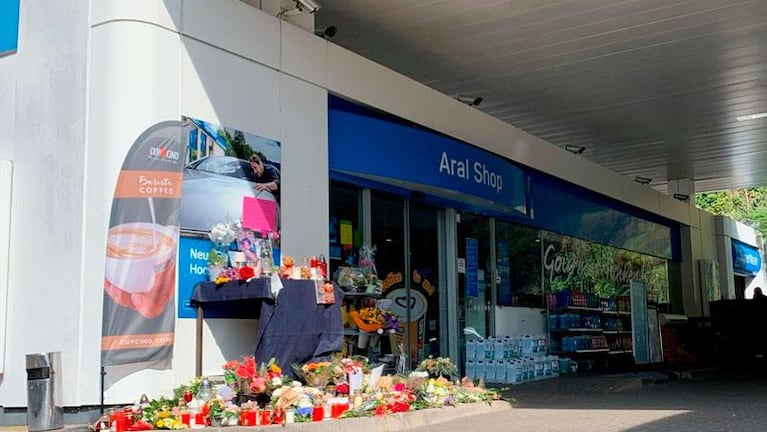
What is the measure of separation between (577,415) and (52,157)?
6.35 metres

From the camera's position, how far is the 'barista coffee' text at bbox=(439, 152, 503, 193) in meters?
13.6

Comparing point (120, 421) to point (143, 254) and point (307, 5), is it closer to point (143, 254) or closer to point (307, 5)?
point (143, 254)

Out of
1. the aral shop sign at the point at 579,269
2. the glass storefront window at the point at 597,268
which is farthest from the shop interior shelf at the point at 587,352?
the aral shop sign at the point at 579,269

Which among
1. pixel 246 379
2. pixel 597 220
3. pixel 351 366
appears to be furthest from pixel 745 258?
pixel 246 379

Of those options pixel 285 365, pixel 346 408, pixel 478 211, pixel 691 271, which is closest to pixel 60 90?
pixel 285 365

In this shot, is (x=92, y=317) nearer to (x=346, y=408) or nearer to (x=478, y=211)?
(x=346, y=408)

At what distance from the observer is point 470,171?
14.3 m

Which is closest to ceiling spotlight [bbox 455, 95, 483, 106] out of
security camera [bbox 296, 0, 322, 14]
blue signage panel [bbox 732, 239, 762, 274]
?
security camera [bbox 296, 0, 322, 14]

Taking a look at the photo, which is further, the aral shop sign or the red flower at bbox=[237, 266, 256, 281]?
the aral shop sign

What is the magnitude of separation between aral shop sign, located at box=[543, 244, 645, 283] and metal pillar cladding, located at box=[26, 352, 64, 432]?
11.1 metres

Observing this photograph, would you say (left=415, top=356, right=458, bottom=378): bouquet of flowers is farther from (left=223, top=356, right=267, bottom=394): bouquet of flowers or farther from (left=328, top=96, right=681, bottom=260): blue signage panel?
(left=223, top=356, right=267, bottom=394): bouquet of flowers

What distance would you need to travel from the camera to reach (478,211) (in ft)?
51.1

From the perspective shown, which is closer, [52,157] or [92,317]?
[92,317]

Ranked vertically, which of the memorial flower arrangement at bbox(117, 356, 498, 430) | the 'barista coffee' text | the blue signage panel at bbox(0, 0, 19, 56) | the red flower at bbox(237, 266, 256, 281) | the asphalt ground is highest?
the blue signage panel at bbox(0, 0, 19, 56)
